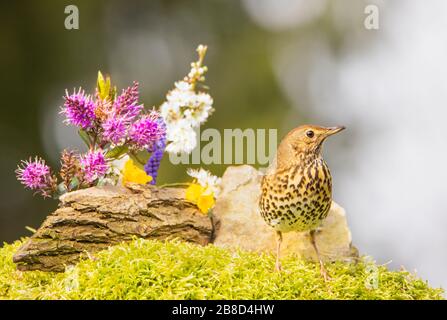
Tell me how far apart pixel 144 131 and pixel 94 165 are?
0.27m

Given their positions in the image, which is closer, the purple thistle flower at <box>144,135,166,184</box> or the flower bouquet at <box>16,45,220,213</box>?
the flower bouquet at <box>16,45,220,213</box>

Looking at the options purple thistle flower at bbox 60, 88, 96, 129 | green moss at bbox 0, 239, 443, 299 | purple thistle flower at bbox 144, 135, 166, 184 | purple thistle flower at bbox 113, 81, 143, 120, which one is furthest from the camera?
purple thistle flower at bbox 144, 135, 166, 184

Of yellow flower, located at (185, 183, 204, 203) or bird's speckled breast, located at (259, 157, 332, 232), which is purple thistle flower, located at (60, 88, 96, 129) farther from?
bird's speckled breast, located at (259, 157, 332, 232)

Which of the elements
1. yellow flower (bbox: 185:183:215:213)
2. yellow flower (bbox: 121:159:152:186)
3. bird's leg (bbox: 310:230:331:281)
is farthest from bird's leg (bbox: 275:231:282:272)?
yellow flower (bbox: 121:159:152:186)

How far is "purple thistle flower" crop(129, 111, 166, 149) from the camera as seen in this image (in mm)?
2904

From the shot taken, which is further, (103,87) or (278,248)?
(103,87)

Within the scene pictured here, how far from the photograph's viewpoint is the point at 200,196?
3.07 m

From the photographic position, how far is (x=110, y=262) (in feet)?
8.28

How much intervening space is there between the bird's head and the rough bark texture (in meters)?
0.58

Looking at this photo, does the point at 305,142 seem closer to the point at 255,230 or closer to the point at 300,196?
the point at 300,196

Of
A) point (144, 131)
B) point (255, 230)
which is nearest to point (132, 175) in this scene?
point (144, 131)
